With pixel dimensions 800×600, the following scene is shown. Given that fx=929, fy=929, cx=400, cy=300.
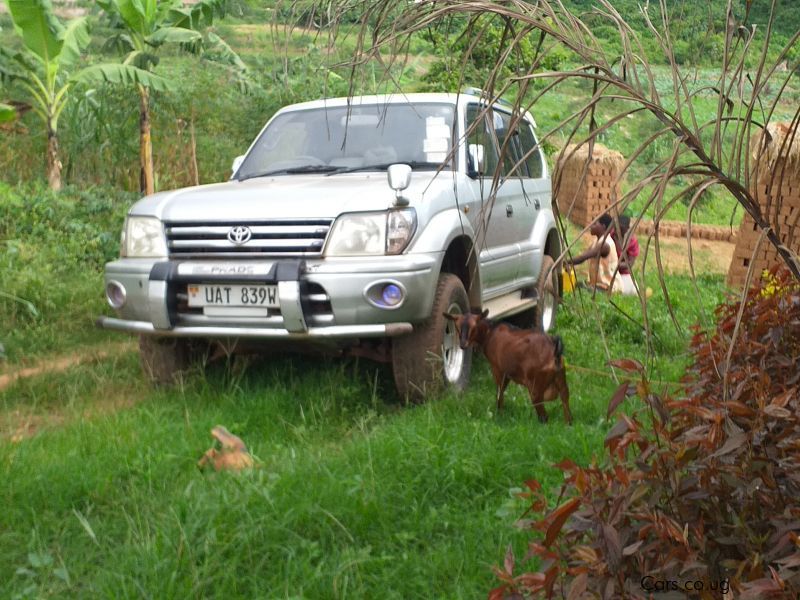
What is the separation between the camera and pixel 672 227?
→ 15.7 metres

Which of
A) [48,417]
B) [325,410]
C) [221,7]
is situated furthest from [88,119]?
[325,410]

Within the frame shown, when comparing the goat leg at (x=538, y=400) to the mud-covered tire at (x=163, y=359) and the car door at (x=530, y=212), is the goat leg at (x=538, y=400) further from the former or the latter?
the car door at (x=530, y=212)

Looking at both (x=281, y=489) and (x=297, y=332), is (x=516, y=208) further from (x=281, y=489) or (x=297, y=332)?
(x=281, y=489)

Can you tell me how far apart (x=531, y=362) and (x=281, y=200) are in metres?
1.66

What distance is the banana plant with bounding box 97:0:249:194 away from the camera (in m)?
12.3

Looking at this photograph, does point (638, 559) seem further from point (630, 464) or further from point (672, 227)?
point (672, 227)

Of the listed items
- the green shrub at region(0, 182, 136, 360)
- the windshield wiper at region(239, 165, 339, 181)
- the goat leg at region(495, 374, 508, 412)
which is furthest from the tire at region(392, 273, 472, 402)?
the green shrub at region(0, 182, 136, 360)

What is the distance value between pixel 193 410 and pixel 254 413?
1.28ft

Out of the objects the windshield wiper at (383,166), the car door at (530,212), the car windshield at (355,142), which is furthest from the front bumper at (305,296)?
the car door at (530,212)

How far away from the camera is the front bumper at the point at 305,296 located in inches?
195

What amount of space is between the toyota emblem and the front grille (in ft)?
0.04

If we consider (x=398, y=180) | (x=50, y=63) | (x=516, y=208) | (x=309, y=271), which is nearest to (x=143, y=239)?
(x=309, y=271)

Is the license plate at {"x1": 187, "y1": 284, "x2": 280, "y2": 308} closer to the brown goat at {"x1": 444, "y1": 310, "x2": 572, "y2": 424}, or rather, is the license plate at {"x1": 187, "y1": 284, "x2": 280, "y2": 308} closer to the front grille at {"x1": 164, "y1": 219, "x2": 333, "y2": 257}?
the front grille at {"x1": 164, "y1": 219, "x2": 333, "y2": 257}

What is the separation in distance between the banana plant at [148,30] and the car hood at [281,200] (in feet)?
23.2
